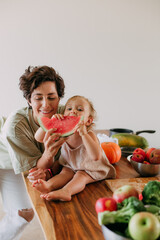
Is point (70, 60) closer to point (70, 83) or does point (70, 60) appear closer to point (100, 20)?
point (70, 83)

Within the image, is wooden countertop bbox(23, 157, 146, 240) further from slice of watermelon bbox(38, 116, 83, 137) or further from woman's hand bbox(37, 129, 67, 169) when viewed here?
slice of watermelon bbox(38, 116, 83, 137)

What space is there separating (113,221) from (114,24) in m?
3.87

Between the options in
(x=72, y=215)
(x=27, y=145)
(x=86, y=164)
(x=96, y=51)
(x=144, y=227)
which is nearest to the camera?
(x=144, y=227)

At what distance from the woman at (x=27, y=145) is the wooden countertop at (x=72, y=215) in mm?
208

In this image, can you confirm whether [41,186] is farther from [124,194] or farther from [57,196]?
[124,194]

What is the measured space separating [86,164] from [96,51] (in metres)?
2.90

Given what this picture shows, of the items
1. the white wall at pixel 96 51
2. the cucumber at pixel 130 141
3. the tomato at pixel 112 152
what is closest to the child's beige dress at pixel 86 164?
the tomato at pixel 112 152

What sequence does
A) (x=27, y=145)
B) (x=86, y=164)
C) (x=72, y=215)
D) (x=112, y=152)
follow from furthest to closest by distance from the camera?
(x=112, y=152) < (x=27, y=145) < (x=86, y=164) < (x=72, y=215)

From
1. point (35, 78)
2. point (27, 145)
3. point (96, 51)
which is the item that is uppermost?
point (96, 51)

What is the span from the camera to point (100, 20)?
384cm

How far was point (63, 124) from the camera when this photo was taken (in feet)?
4.56

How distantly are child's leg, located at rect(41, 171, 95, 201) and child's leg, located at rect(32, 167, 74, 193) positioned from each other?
0.06 meters

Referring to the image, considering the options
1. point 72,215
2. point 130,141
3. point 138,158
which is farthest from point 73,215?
point 130,141

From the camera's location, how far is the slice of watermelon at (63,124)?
4.49 feet
